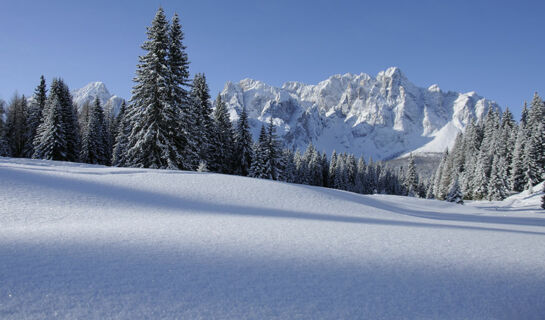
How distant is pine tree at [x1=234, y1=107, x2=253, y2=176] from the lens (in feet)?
114

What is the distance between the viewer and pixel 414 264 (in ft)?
13.5

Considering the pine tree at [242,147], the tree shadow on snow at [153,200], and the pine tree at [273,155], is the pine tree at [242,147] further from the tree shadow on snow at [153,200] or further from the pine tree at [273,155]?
the tree shadow on snow at [153,200]

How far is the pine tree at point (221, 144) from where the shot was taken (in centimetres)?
3026

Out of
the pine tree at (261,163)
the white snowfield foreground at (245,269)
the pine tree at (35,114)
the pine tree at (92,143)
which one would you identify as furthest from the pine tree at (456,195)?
the pine tree at (35,114)

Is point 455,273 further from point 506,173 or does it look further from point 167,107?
point 506,173

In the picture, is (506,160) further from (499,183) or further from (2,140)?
(2,140)

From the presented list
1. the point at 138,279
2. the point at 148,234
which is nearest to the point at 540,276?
the point at 138,279

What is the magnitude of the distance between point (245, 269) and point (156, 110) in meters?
19.1

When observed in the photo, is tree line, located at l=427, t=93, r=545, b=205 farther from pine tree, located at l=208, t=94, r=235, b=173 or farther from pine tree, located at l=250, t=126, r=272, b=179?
pine tree, located at l=208, t=94, r=235, b=173

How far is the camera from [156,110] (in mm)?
20078

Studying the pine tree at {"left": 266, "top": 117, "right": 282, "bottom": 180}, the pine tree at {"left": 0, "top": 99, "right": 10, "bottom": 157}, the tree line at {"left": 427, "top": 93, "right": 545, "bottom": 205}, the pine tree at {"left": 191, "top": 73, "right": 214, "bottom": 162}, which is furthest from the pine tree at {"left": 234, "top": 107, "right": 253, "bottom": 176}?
the tree line at {"left": 427, "top": 93, "right": 545, "bottom": 205}

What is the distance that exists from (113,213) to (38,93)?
4490 cm

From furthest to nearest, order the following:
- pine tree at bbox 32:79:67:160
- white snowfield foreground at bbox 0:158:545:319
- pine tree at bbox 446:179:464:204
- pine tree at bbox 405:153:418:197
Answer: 1. pine tree at bbox 405:153:418:197
2. pine tree at bbox 446:179:464:204
3. pine tree at bbox 32:79:67:160
4. white snowfield foreground at bbox 0:158:545:319

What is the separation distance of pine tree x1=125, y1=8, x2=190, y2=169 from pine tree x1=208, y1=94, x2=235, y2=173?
8.71 metres
